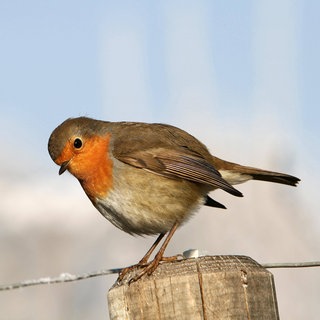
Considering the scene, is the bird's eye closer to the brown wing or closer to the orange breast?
the orange breast

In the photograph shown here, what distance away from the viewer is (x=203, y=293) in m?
3.56

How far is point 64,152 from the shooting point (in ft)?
19.4

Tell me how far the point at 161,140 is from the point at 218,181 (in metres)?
0.52

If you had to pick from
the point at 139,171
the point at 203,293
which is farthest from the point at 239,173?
the point at 203,293

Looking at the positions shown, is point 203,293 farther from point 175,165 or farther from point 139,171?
point 175,165

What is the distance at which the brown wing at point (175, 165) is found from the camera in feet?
18.8

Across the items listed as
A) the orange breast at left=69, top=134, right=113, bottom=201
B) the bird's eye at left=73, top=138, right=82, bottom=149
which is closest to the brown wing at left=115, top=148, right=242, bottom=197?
the orange breast at left=69, top=134, right=113, bottom=201

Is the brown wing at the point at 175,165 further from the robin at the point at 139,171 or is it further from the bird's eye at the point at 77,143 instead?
the bird's eye at the point at 77,143

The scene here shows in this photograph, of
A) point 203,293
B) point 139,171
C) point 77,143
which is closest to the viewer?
point 203,293

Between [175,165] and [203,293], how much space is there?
7.62 ft

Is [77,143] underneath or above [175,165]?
above

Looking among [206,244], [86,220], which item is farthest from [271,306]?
[86,220]

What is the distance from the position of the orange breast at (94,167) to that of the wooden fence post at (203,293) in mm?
2003

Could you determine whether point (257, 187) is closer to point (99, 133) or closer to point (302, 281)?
point (302, 281)
